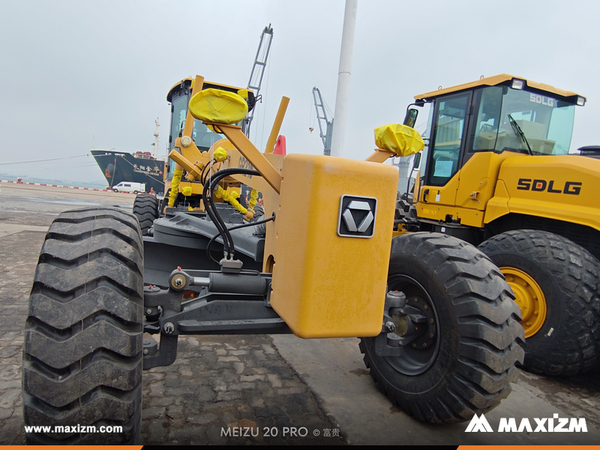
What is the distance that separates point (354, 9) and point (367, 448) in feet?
25.8

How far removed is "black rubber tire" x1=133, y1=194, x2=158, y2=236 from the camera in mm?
6416

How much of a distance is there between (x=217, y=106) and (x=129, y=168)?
3855 cm

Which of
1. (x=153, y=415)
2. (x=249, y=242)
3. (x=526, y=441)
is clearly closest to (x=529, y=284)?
(x=526, y=441)

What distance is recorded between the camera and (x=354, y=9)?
25.5 ft

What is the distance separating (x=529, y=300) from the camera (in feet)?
12.4

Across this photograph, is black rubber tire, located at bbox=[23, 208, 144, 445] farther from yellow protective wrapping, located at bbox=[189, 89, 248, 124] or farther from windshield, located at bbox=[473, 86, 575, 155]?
windshield, located at bbox=[473, 86, 575, 155]

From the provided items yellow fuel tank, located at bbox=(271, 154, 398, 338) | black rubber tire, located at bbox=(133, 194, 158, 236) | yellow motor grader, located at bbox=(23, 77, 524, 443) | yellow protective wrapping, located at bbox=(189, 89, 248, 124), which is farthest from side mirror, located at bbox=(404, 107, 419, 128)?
black rubber tire, located at bbox=(133, 194, 158, 236)

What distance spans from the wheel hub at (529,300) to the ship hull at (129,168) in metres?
35.2

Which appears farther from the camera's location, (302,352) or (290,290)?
(302,352)

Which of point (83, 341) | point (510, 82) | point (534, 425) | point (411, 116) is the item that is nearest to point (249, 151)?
point (83, 341)

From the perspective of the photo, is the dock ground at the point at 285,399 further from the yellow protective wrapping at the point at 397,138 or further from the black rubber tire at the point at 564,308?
the yellow protective wrapping at the point at 397,138

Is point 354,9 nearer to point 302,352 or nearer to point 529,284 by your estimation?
point 529,284

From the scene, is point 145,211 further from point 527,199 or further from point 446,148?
point 527,199

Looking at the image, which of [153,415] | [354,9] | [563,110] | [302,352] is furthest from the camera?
[354,9]
